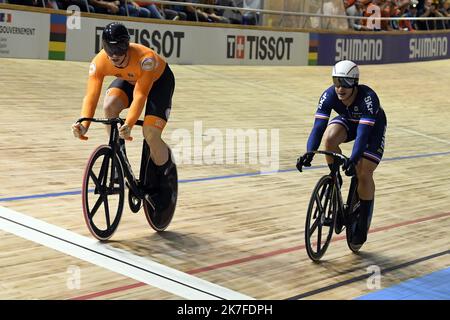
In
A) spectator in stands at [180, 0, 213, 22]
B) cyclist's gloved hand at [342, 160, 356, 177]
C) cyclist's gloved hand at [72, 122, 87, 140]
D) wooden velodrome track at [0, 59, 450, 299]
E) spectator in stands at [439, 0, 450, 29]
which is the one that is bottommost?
wooden velodrome track at [0, 59, 450, 299]

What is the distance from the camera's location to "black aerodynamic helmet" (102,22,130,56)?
400 centimetres

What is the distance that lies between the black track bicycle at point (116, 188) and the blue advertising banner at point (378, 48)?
10481mm

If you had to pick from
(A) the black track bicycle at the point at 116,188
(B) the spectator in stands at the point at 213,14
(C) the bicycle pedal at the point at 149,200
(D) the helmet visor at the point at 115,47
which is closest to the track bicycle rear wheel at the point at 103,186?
(A) the black track bicycle at the point at 116,188

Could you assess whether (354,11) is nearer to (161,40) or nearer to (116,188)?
(161,40)

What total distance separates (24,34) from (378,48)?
9.03m

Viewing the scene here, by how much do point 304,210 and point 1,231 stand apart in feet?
7.28

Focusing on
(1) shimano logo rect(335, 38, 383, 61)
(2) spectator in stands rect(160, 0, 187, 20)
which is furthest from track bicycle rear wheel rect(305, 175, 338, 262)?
(1) shimano logo rect(335, 38, 383, 61)

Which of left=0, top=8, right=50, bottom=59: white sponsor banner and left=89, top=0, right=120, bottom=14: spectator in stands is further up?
left=89, top=0, right=120, bottom=14: spectator in stands

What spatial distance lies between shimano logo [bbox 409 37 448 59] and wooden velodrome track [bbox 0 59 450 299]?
7.80 metres

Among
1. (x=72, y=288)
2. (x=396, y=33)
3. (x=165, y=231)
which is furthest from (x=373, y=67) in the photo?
(x=72, y=288)

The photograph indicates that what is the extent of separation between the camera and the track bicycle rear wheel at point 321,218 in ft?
13.5

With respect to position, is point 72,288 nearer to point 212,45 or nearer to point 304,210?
point 304,210

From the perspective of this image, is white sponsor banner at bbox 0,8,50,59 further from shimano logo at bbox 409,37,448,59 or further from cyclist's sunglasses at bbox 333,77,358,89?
shimano logo at bbox 409,37,448,59
